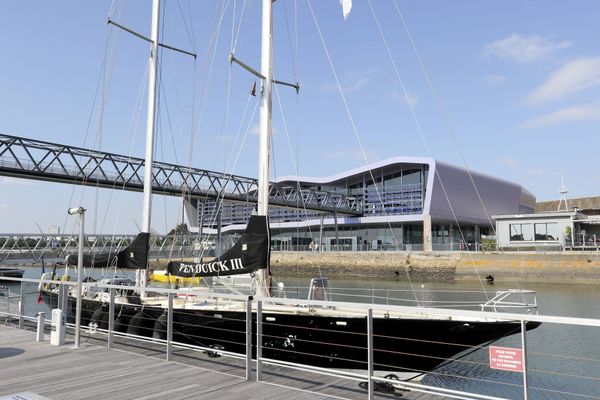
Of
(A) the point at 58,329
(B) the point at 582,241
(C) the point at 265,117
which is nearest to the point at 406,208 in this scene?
(B) the point at 582,241

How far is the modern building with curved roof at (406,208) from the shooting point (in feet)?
210

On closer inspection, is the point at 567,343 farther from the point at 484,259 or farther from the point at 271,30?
the point at 484,259

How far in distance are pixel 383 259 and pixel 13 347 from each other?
5010cm

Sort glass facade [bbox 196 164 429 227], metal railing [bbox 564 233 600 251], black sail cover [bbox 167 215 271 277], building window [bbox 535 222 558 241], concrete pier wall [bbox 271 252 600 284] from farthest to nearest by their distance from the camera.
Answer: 1. glass facade [bbox 196 164 429 227]
2. building window [bbox 535 222 558 241]
3. metal railing [bbox 564 233 600 251]
4. concrete pier wall [bbox 271 252 600 284]
5. black sail cover [bbox 167 215 271 277]

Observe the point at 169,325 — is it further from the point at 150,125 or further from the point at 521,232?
the point at 521,232

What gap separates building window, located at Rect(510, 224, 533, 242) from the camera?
172 feet

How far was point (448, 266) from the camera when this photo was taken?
4953 cm

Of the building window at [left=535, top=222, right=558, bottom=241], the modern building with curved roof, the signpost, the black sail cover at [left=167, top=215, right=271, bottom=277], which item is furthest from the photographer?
the modern building with curved roof

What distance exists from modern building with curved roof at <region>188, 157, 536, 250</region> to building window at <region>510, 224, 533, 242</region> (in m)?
5.52

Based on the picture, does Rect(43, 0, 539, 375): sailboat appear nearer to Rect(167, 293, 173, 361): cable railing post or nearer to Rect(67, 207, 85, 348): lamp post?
Rect(167, 293, 173, 361): cable railing post

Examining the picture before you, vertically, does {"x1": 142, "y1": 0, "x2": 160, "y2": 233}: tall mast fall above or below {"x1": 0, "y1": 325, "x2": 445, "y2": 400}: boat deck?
above

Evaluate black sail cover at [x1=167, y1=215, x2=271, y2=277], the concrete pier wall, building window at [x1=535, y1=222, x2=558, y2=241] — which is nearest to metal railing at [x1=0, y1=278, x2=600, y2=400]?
black sail cover at [x1=167, y1=215, x2=271, y2=277]

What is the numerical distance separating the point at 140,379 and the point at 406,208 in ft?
204

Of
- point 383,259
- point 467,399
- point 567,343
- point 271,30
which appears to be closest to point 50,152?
point 383,259
